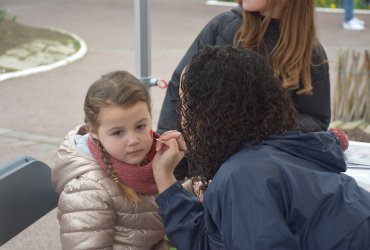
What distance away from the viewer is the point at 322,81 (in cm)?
245

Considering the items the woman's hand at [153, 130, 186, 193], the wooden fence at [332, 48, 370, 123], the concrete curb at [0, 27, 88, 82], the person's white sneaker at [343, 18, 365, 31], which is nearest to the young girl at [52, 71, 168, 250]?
the woman's hand at [153, 130, 186, 193]

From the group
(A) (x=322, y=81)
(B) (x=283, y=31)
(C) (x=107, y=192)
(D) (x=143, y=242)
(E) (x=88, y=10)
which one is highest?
(B) (x=283, y=31)

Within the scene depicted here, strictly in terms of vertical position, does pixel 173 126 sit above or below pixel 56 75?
above

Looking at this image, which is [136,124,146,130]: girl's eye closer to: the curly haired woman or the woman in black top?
the curly haired woman

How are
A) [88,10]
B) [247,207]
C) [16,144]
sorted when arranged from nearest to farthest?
[247,207] < [16,144] < [88,10]

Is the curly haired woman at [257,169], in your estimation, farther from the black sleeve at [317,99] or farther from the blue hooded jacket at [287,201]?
the black sleeve at [317,99]

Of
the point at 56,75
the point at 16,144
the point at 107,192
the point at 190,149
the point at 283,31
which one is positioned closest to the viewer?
the point at 190,149

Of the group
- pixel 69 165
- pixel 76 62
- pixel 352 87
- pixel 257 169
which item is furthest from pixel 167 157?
pixel 76 62

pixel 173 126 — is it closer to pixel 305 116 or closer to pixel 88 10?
pixel 305 116

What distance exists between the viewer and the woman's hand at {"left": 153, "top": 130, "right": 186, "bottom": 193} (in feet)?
5.89

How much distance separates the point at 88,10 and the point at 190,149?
11.9 m

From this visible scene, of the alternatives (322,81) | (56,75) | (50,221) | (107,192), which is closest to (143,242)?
(107,192)

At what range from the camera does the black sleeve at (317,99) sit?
2424 millimetres

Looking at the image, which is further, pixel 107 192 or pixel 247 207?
pixel 107 192
